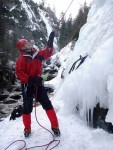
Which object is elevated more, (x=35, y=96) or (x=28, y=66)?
(x=28, y=66)

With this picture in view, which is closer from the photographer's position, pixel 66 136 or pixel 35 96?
pixel 66 136

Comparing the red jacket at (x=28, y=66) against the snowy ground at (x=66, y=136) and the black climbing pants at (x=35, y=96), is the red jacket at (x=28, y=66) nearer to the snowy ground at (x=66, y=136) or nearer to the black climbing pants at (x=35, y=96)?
the black climbing pants at (x=35, y=96)

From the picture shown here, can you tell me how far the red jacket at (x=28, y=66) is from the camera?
4703 millimetres

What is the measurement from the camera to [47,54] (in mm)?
4797

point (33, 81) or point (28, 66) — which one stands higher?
point (28, 66)

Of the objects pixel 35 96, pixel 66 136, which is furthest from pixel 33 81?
pixel 66 136

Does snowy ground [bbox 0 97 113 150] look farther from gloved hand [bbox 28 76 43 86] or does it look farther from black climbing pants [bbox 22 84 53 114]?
gloved hand [bbox 28 76 43 86]

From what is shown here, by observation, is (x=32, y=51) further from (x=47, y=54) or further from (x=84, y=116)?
(x=84, y=116)

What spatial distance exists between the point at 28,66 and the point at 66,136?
57.8 inches

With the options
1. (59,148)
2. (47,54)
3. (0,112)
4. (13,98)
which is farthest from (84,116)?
(13,98)

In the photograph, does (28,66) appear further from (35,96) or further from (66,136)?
(66,136)

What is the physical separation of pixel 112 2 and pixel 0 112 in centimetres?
757

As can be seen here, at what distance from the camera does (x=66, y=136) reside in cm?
455

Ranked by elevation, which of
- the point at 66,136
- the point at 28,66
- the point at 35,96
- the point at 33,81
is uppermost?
the point at 28,66
